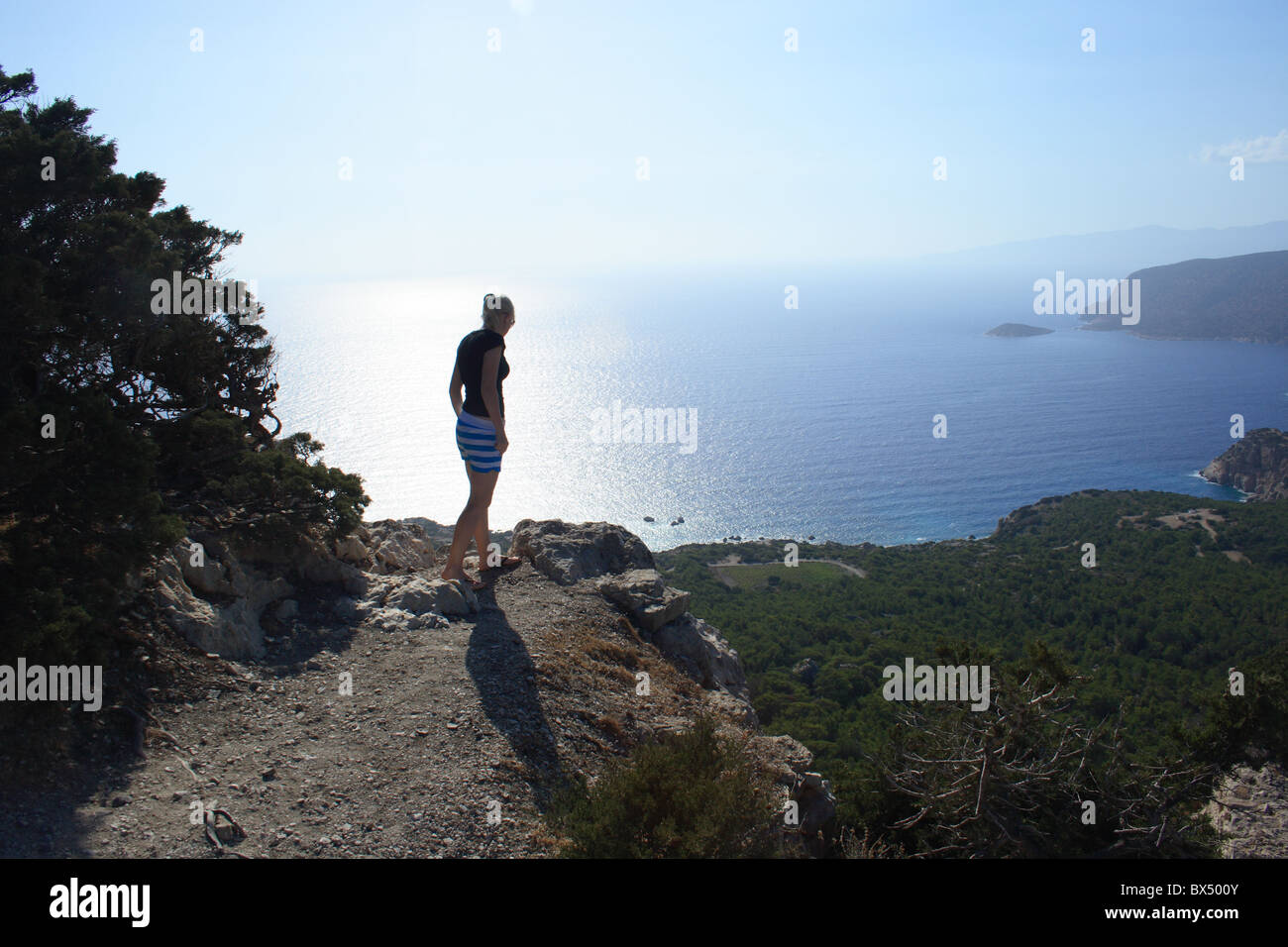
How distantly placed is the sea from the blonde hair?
34.9 meters

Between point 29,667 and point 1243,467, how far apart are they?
10105 cm

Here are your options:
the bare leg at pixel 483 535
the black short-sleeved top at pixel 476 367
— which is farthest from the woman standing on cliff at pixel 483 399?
the bare leg at pixel 483 535

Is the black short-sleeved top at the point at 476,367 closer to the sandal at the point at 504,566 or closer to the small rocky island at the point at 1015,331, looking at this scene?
the sandal at the point at 504,566

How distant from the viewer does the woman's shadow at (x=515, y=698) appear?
532cm

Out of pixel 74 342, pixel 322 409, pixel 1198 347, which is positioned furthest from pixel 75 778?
pixel 1198 347

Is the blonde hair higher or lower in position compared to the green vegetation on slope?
higher

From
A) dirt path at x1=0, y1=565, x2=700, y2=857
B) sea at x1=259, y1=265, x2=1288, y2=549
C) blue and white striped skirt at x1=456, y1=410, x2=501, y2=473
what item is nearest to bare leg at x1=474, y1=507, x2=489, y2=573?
blue and white striped skirt at x1=456, y1=410, x2=501, y2=473

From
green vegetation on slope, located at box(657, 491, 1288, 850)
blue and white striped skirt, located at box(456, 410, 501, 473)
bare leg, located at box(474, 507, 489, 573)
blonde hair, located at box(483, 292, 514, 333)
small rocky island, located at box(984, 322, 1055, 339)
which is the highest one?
small rocky island, located at box(984, 322, 1055, 339)

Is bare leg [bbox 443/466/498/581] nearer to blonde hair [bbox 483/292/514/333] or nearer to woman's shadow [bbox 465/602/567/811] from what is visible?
woman's shadow [bbox 465/602/567/811]

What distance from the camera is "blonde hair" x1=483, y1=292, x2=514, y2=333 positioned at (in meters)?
6.77

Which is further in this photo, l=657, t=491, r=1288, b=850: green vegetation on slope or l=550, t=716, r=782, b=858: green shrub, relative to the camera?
l=657, t=491, r=1288, b=850: green vegetation on slope

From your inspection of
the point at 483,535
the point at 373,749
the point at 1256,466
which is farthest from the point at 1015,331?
the point at 373,749

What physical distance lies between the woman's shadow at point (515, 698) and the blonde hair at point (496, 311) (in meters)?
2.99

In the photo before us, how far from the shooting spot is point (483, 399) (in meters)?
6.82
